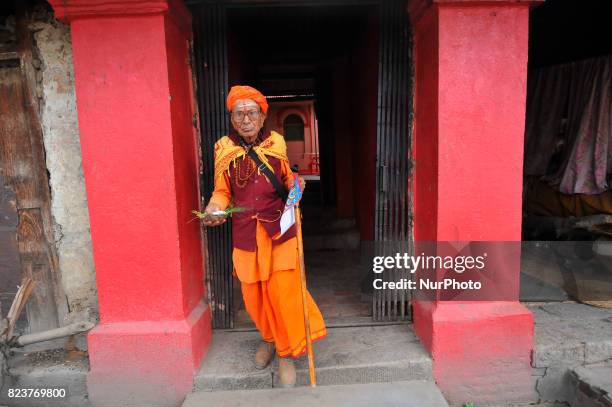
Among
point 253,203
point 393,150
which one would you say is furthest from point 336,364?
point 393,150

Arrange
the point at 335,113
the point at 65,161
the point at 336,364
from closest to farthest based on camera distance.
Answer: the point at 336,364, the point at 65,161, the point at 335,113

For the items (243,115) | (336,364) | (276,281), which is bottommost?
(336,364)

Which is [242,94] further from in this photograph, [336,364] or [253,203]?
[336,364]

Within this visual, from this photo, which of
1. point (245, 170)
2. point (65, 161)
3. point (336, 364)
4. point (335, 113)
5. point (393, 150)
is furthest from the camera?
point (335, 113)

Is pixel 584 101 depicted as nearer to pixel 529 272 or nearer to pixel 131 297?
pixel 529 272

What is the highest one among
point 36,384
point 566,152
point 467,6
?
point 467,6

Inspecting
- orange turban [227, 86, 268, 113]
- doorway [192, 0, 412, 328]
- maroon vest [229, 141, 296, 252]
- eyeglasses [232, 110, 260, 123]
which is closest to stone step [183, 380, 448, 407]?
doorway [192, 0, 412, 328]

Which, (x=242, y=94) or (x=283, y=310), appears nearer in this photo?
(x=242, y=94)

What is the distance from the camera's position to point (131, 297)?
8.94 feet

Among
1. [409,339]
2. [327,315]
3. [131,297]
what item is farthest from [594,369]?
[131,297]

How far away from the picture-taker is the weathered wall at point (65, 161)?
2.94 metres

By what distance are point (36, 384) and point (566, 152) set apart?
5947 mm

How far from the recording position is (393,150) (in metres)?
3.15

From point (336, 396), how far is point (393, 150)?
1.90 meters
